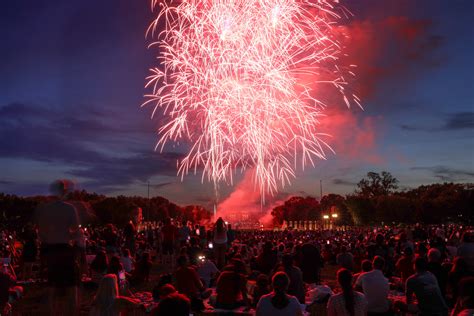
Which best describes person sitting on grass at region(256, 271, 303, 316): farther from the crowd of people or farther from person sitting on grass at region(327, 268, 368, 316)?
person sitting on grass at region(327, 268, 368, 316)

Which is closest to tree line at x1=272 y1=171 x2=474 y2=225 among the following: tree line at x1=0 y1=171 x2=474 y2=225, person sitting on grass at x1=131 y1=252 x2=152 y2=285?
tree line at x1=0 y1=171 x2=474 y2=225

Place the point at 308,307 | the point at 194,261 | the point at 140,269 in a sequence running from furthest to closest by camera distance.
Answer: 1. the point at 194,261
2. the point at 140,269
3. the point at 308,307

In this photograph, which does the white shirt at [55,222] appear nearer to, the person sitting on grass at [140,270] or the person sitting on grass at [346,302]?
the person sitting on grass at [346,302]

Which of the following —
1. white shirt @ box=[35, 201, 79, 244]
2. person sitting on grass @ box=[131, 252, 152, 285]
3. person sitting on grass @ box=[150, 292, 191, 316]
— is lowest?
person sitting on grass @ box=[131, 252, 152, 285]

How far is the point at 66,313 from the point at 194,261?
1187 centimetres

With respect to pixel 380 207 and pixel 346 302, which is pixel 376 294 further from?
pixel 380 207

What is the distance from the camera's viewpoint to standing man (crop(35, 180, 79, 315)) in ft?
21.7

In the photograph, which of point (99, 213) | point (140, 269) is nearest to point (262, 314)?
point (140, 269)

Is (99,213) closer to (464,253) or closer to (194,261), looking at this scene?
(194,261)

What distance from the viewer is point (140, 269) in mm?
14578

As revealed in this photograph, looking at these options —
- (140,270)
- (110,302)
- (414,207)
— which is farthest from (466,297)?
(414,207)

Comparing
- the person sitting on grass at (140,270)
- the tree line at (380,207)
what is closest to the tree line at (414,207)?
the tree line at (380,207)

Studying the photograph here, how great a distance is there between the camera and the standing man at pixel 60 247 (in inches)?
260

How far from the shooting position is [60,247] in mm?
6707
